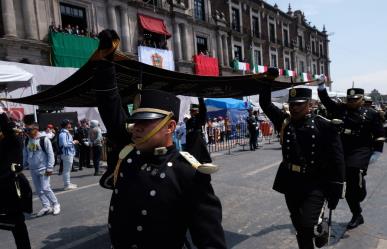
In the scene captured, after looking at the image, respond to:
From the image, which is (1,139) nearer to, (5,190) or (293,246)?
(5,190)

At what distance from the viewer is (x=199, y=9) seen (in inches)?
1305

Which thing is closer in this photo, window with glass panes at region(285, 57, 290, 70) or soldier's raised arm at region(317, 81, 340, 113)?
soldier's raised arm at region(317, 81, 340, 113)

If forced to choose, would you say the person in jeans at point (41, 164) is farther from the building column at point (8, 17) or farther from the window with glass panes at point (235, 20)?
the window with glass panes at point (235, 20)

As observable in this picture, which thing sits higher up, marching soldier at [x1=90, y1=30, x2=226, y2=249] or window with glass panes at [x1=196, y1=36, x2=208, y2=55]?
window with glass panes at [x1=196, y1=36, x2=208, y2=55]

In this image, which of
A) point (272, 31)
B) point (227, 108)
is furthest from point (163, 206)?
point (272, 31)

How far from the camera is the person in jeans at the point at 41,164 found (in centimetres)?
684

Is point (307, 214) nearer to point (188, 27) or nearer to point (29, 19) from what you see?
point (29, 19)

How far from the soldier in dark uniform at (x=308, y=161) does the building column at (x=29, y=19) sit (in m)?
17.9

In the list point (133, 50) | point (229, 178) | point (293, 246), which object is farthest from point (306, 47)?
point (293, 246)

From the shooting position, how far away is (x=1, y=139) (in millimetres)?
4762

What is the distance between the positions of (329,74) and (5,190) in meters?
70.8

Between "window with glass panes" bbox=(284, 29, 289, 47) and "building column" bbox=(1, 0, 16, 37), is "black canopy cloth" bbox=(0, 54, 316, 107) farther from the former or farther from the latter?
"window with glass panes" bbox=(284, 29, 289, 47)

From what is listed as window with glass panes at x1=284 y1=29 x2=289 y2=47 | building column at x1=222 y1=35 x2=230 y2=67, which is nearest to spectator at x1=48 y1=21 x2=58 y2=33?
building column at x1=222 y1=35 x2=230 y2=67

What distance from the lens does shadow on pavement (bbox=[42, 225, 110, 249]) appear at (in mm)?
5078
